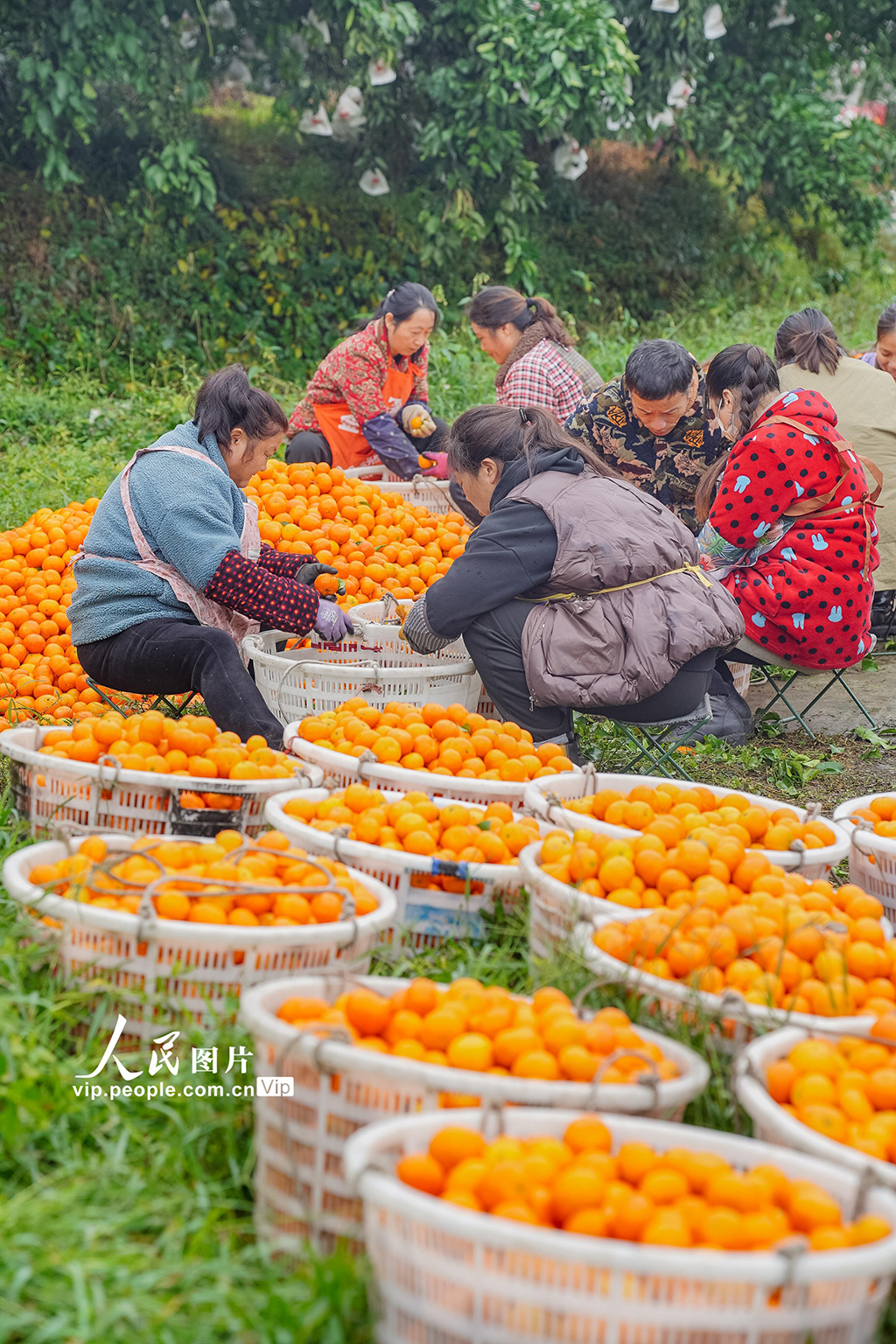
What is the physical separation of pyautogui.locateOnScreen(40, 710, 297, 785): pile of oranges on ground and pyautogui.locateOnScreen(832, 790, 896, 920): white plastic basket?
1.49 meters

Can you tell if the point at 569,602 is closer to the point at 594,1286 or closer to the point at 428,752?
the point at 428,752

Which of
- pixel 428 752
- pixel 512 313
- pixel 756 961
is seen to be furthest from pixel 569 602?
pixel 512 313

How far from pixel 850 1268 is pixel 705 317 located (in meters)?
13.7

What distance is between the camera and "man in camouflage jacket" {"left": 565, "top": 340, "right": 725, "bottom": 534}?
551 centimetres

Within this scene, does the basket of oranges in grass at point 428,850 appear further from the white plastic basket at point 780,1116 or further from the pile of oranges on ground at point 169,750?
the white plastic basket at point 780,1116

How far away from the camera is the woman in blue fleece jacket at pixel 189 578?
4.20 m

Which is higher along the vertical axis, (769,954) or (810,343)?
(810,343)

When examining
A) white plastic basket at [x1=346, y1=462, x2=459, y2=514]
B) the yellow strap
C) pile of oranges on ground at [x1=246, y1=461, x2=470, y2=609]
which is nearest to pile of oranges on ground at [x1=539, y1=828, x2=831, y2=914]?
the yellow strap

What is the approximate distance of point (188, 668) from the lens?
4.25 metres

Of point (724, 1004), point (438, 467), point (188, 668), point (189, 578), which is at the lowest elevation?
point (724, 1004)

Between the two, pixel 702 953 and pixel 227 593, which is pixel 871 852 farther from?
pixel 227 593

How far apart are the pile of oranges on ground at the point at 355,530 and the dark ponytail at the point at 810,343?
1788 millimetres

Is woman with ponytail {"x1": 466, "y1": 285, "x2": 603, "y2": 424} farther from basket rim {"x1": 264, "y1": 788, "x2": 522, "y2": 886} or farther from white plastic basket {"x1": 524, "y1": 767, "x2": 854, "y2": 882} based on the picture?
basket rim {"x1": 264, "y1": 788, "x2": 522, "y2": 886}

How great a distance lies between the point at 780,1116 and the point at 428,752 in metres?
1.79
